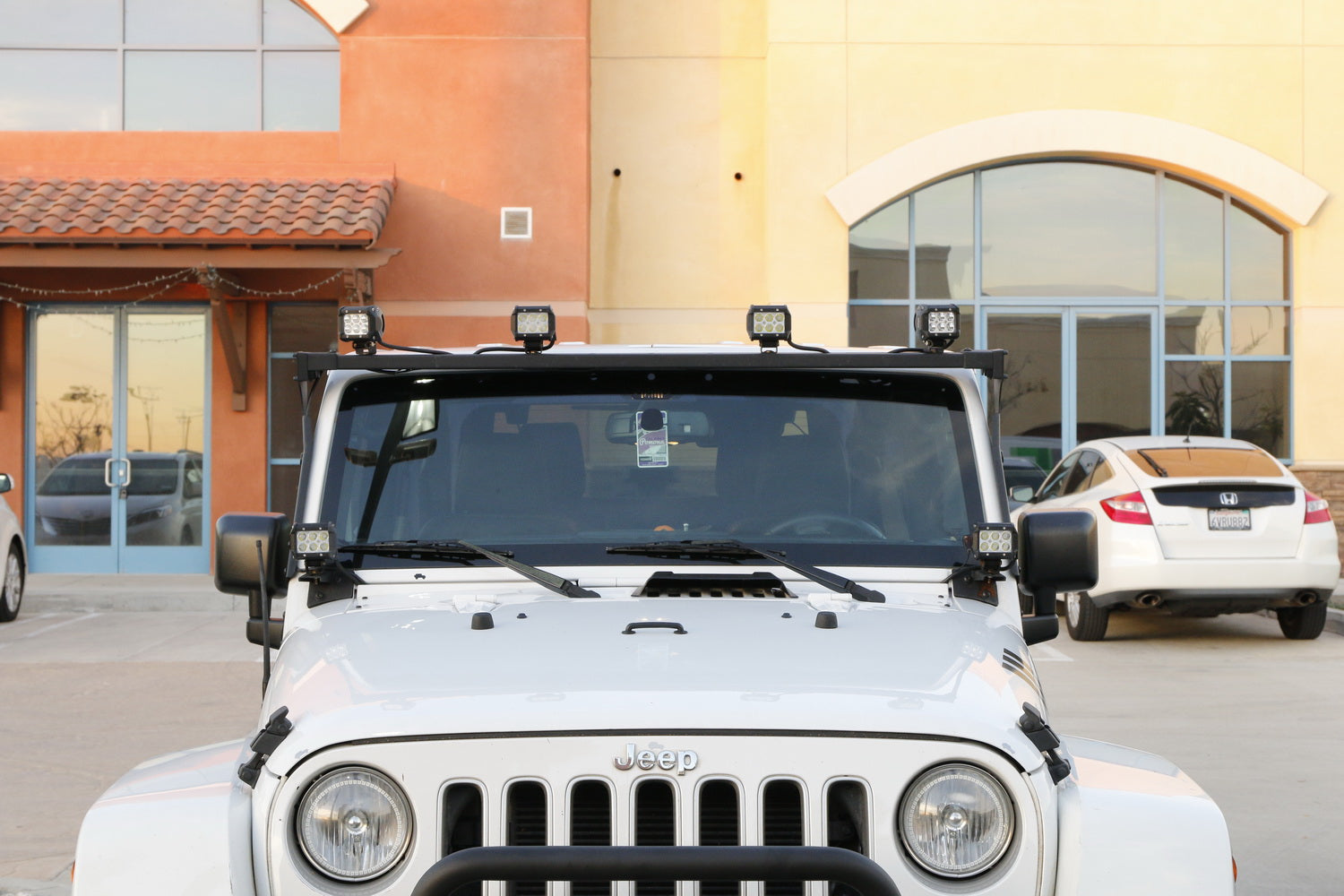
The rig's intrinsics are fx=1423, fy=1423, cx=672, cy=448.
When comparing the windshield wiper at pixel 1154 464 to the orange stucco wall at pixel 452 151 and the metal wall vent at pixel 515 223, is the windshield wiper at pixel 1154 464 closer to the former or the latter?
the orange stucco wall at pixel 452 151

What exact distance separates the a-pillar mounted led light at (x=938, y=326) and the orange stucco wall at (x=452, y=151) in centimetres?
1210

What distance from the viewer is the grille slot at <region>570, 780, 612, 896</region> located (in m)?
2.36

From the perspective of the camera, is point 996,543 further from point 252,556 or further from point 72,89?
point 72,89

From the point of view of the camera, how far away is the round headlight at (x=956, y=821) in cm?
234

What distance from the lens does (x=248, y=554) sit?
345 centimetres

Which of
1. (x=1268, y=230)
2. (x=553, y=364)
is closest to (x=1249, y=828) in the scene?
(x=553, y=364)

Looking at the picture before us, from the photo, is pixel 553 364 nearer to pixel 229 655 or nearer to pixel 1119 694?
pixel 1119 694

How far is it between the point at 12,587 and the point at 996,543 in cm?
1156

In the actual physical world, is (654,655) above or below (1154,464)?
below

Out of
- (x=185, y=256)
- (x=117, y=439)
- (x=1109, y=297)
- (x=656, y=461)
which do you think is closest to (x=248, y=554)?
(x=656, y=461)

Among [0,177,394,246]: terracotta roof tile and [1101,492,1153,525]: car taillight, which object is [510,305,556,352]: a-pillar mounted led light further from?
[0,177,394,246]: terracotta roof tile

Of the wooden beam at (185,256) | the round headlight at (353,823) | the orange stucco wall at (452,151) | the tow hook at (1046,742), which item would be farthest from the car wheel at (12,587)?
the tow hook at (1046,742)

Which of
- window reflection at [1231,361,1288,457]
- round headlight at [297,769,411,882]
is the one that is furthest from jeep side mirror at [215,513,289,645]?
window reflection at [1231,361,1288,457]

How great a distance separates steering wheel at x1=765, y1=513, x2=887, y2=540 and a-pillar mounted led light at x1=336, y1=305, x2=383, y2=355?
1.08 m
